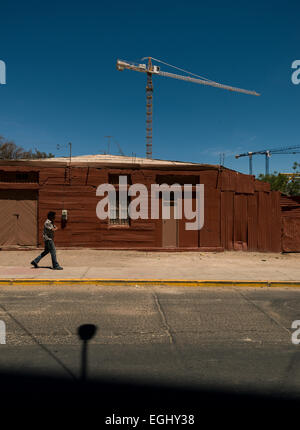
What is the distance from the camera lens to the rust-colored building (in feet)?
42.6

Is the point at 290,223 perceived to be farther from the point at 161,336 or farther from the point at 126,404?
the point at 126,404

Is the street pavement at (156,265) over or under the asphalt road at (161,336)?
over

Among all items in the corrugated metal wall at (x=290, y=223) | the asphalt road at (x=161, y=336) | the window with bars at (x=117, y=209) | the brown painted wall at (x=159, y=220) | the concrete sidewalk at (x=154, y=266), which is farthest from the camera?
the corrugated metal wall at (x=290, y=223)

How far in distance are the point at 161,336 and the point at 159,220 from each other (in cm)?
917

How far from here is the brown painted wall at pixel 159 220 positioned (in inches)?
516

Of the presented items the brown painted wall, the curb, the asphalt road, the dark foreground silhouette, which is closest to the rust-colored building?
the brown painted wall

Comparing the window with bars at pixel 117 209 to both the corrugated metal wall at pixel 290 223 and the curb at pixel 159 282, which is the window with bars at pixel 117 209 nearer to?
the curb at pixel 159 282

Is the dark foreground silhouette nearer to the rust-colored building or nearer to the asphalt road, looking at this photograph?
the asphalt road

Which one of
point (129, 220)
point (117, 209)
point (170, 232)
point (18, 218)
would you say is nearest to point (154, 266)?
point (170, 232)

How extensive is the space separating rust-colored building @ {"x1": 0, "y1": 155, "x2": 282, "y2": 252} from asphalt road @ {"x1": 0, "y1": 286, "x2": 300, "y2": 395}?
20.8 feet

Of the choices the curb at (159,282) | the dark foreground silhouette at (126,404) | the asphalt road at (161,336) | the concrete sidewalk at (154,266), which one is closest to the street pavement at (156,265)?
the concrete sidewalk at (154,266)

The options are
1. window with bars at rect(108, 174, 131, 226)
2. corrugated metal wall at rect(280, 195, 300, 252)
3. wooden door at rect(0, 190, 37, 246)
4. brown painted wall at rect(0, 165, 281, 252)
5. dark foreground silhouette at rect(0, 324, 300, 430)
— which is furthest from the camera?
corrugated metal wall at rect(280, 195, 300, 252)

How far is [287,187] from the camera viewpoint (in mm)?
44281
